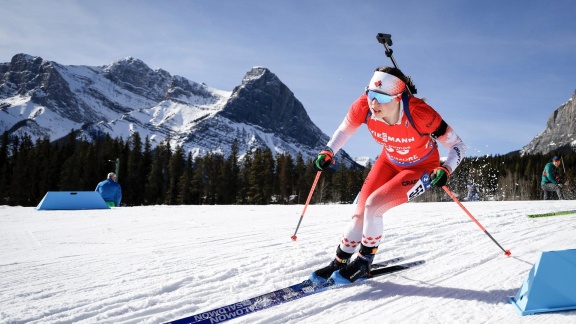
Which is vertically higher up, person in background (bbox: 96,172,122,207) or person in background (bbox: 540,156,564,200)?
person in background (bbox: 540,156,564,200)

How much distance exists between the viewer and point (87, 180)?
5053 centimetres

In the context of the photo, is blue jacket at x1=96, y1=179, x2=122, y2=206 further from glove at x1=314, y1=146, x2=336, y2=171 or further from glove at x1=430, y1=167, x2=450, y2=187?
glove at x1=430, y1=167, x2=450, y2=187

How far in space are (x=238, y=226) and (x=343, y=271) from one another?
3437 millimetres

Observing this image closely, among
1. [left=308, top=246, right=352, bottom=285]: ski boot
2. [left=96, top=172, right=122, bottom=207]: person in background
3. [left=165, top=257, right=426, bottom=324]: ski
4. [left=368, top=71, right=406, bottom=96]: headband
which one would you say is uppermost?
[left=368, top=71, right=406, bottom=96]: headband

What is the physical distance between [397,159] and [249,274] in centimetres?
178

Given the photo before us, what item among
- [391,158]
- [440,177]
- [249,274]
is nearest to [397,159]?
[391,158]

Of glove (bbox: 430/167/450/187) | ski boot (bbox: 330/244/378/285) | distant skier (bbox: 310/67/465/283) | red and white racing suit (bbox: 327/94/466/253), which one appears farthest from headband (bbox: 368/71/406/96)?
ski boot (bbox: 330/244/378/285)

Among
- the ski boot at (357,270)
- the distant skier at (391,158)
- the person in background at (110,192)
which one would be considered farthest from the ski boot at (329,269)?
the person in background at (110,192)

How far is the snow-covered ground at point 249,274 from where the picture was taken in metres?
2.35

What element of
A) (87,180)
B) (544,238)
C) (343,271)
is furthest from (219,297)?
(87,180)

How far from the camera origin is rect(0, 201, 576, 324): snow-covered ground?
2.35 meters

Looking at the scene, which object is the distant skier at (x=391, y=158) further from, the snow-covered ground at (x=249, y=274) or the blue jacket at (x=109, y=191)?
the blue jacket at (x=109, y=191)

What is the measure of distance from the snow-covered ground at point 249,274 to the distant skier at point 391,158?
292 mm

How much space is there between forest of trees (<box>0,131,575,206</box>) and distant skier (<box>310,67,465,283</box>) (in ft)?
150
